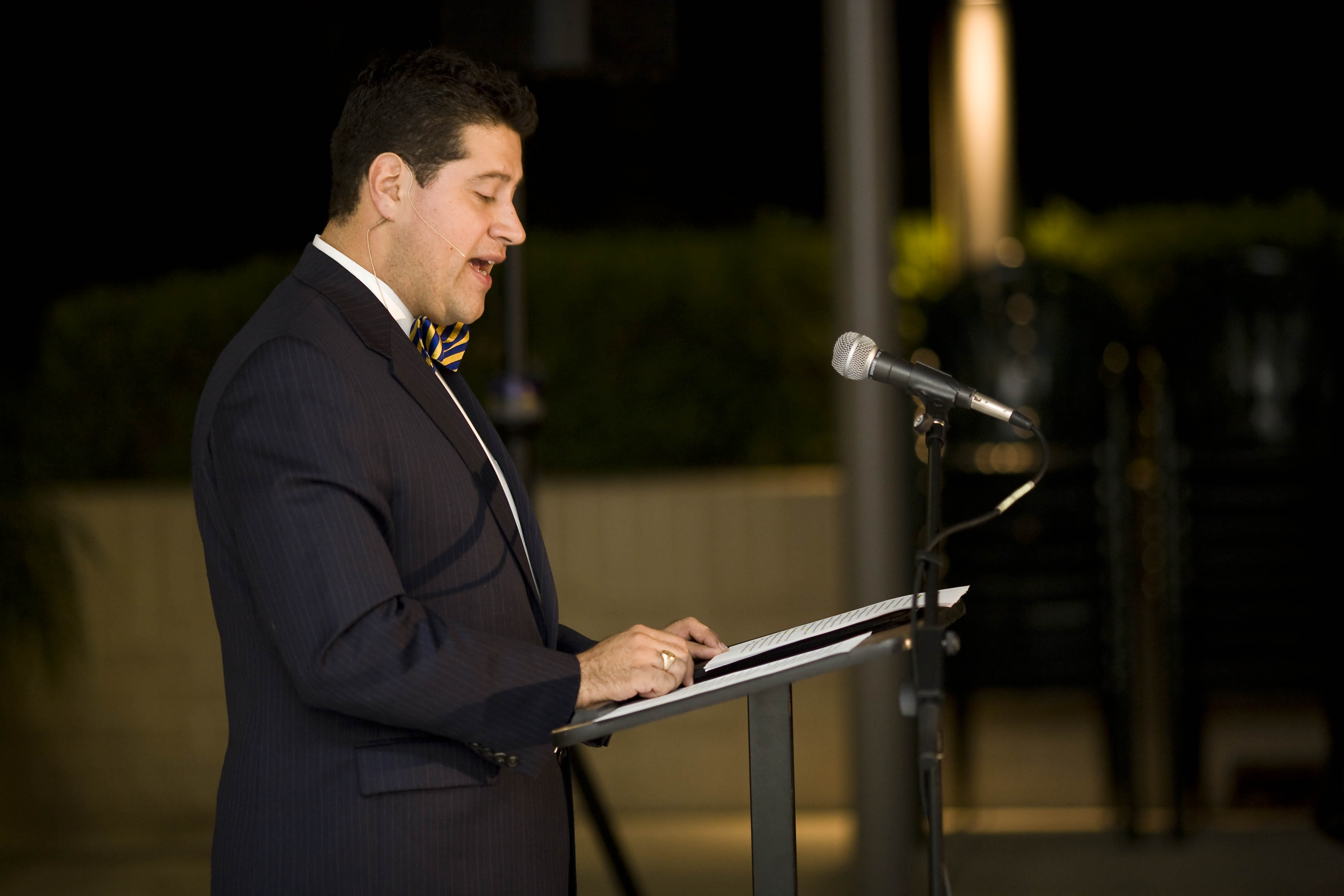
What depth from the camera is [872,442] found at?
2.85 meters

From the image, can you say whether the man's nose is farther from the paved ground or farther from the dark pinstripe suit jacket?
the paved ground

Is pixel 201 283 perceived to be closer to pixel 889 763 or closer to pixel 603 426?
pixel 603 426

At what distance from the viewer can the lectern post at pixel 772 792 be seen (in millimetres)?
1438

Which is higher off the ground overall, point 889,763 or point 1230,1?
point 1230,1

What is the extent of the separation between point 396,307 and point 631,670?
50 cm

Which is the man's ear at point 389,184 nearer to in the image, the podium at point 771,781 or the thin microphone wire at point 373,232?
the thin microphone wire at point 373,232

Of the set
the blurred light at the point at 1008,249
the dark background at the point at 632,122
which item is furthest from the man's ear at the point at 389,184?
the blurred light at the point at 1008,249

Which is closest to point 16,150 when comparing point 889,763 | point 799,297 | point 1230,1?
point 799,297

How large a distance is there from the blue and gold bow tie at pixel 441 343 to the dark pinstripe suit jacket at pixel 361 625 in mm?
127

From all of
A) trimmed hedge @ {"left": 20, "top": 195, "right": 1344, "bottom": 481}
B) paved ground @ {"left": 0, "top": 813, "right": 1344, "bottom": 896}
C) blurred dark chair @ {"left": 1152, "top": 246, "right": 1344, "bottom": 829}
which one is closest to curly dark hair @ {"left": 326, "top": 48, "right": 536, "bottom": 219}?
paved ground @ {"left": 0, "top": 813, "right": 1344, "bottom": 896}

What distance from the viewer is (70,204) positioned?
13.4 ft

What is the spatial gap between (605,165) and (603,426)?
89cm

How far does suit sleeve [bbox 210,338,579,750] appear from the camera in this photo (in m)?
1.35

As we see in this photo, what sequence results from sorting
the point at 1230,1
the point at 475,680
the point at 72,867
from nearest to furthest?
Result: the point at 475,680 → the point at 72,867 → the point at 1230,1
